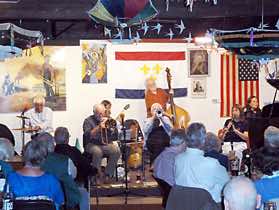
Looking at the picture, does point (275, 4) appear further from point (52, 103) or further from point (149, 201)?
point (52, 103)

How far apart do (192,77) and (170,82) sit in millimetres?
528

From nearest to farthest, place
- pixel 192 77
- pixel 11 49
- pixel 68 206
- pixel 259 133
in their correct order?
pixel 68 206 → pixel 11 49 → pixel 259 133 → pixel 192 77

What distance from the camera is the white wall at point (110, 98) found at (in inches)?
462

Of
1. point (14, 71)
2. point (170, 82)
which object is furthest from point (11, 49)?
point (170, 82)

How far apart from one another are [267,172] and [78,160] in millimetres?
2928

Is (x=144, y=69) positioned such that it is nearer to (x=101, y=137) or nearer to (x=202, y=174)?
(x=101, y=137)

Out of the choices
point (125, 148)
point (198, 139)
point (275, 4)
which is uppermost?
point (275, 4)

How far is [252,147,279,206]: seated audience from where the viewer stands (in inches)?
173

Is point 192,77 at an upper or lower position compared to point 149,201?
upper

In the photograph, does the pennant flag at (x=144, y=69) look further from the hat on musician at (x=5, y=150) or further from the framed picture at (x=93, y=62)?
the hat on musician at (x=5, y=150)

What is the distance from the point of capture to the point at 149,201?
953 cm

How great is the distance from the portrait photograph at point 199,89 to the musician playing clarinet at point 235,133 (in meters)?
1.24

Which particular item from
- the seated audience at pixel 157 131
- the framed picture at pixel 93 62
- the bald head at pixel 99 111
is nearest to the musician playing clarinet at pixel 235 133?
the seated audience at pixel 157 131

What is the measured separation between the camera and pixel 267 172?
4.56m
